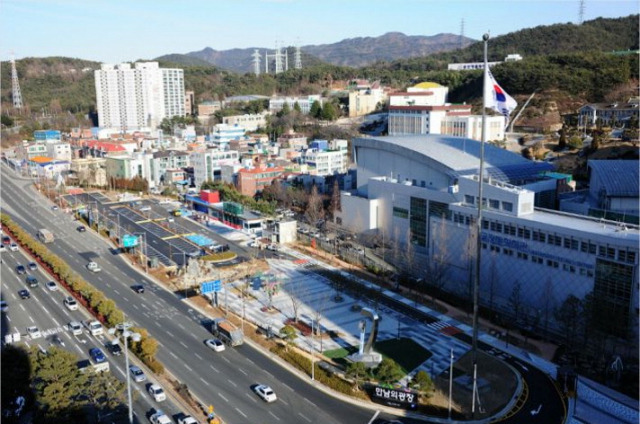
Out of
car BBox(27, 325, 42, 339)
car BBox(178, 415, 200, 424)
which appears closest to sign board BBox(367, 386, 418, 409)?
car BBox(178, 415, 200, 424)

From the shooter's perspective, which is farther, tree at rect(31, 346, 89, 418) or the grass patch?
the grass patch

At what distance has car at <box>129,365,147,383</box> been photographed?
49.6 ft

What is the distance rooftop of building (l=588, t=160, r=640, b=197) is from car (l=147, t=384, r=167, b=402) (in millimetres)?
18513

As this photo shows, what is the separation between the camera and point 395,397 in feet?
46.0

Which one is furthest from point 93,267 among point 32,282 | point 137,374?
point 137,374

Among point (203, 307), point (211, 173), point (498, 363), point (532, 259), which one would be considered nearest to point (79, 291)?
point (203, 307)

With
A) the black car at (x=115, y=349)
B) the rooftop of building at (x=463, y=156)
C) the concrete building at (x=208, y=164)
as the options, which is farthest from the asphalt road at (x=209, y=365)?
the concrete building at (x=208, y=164)

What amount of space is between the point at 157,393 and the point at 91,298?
6.75 meters

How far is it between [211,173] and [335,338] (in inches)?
1005

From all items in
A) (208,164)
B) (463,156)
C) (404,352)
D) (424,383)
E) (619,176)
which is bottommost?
(404,352)

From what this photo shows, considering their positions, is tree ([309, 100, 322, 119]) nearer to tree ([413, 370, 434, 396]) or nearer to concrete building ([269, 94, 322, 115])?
concrete building ([269, 94, 322, 115])

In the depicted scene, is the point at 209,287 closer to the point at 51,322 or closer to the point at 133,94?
the point at 51,322

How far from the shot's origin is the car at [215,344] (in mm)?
17062

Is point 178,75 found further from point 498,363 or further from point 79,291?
point 498,363
